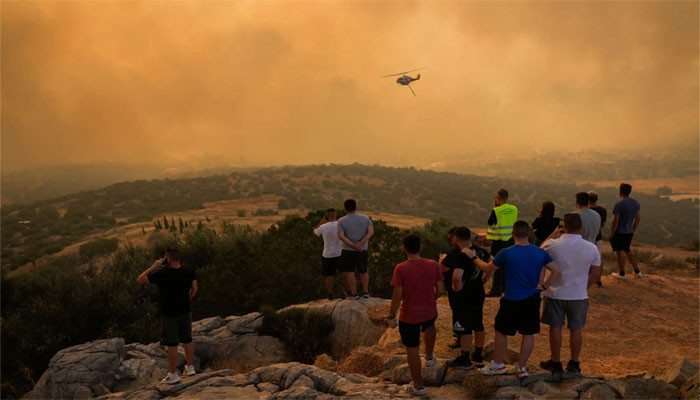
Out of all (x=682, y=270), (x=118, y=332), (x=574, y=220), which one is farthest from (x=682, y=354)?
(x=118, y=332)

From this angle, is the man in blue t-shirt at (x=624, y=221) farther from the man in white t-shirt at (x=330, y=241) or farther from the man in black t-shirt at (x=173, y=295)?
the man in black t-shirt at (x=173, y=295)

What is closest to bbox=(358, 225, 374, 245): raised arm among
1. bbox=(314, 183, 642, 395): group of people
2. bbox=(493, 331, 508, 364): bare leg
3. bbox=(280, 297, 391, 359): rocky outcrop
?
bbox=(280, 297, 391, 359): rocky outcrop

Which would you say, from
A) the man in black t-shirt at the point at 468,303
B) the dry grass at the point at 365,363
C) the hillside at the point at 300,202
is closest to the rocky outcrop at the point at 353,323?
the dry grass at the point at 365,363

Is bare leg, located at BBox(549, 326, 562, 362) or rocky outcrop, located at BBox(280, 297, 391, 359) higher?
bare leg, located at BBox(549, 326, 562, 362)

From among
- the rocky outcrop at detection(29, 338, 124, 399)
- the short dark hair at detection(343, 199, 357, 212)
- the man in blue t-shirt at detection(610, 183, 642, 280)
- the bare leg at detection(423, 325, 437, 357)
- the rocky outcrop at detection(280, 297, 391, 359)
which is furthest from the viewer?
the man in blue t-shirt at detection(610, 183, 642, 280)

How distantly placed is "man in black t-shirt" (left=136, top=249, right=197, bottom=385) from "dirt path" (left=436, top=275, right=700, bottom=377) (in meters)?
4.63

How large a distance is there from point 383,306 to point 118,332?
7631 mm

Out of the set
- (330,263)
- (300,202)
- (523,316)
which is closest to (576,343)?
A: (523,316)

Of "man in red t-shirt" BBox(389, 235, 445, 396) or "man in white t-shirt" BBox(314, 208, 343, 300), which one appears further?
"man in white t-shirt" BBox(314, 208, 343, 300)

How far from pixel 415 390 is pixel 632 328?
718 cm

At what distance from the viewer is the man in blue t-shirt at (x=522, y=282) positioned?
509 cm

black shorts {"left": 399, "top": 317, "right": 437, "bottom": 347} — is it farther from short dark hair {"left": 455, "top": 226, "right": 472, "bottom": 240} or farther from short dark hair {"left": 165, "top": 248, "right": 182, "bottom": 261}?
short dark hair {"left": 165, "top": 248, "right": 182, "bottom": 261}

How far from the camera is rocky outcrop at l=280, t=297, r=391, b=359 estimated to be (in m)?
8.98

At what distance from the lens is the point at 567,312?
5367 mm
